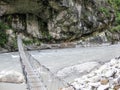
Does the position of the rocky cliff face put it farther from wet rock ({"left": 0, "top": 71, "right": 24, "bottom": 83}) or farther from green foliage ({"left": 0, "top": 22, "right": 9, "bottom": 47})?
wet rock ({"left": 0, "top": 71, "right": 24, "bottom": 83})

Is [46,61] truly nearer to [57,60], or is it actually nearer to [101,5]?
[57,60]

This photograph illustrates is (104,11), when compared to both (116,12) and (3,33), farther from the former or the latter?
(3,33)

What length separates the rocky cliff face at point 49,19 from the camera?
27500 mm

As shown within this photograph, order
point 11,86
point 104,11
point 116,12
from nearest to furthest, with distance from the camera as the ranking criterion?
point 11,86, point 104,11, point 116,12

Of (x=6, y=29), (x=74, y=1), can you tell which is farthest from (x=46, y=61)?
(x=74, y=1)

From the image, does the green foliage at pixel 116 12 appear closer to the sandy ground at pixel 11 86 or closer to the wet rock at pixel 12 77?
the wet rock at pixel 12 77

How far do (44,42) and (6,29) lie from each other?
3.17 meters

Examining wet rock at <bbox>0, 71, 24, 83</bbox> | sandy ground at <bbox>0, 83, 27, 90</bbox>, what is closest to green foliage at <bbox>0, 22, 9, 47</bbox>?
wet rock at <bbox>0, 71, 24, 83</bbox>

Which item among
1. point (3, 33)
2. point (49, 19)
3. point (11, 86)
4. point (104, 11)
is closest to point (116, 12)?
point (104, 11)

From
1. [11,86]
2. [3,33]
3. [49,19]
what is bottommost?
[3,33]

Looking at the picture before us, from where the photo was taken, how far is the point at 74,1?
29.2m

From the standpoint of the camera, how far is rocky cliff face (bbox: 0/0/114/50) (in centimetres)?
2750

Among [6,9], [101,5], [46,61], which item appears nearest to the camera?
[46,61]

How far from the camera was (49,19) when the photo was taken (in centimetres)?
2841
